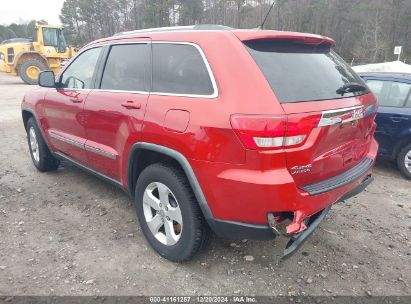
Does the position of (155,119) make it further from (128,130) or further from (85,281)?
(85,281)

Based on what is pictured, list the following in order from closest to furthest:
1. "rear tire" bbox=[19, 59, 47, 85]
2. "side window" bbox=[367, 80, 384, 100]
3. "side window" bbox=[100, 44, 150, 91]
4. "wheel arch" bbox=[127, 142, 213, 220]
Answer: "wheel arch" bbox=[127, 142, 213, 220] → "side window" bbox=[100, 44, 150, 91] → "side window" bbox=[367, 80, 384, 100] → "rear tire" bbox=[19, 59, 47, 85]

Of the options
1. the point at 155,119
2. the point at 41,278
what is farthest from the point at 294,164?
the point at 41,278

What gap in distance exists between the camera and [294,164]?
2285 mm

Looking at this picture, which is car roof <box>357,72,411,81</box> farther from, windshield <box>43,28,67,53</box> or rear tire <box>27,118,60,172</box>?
windshield <box>43,28,67,53</box>

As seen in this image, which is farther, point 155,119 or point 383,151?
point 383,151

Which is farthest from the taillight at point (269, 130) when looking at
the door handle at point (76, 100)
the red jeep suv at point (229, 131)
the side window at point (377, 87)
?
the side window at point (377, 87)

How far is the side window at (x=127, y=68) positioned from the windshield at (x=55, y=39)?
1807cm

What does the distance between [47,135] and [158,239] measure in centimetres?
242

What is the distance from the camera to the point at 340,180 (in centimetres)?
267

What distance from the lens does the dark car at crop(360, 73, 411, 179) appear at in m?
5.18

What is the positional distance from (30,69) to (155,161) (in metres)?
18.4

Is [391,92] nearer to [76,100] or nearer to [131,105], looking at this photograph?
[131,105]

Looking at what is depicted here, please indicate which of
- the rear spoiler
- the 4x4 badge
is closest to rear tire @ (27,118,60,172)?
the rear spoiler

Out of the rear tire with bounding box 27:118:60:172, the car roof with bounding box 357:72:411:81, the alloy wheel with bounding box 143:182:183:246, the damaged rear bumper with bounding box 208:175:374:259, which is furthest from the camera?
the car roof with bounding box 357:72:411:81
